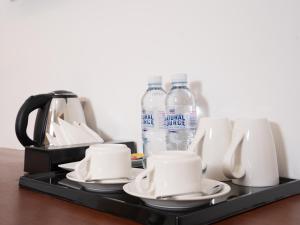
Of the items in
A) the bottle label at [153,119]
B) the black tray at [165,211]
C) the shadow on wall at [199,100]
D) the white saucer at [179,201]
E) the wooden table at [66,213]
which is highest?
the shadow on wall at [199,100]

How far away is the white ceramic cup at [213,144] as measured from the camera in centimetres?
78

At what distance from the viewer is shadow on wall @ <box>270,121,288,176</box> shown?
2.68 ft

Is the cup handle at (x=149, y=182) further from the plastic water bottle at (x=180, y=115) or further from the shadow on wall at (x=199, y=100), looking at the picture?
the shadow on wall at (x=199, y=100)

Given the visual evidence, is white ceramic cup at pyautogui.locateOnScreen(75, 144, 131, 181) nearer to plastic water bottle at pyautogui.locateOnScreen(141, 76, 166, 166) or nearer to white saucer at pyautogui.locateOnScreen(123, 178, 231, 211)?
white saucer at pyautogui.locateOnScreen(123, 178, 231, 211)

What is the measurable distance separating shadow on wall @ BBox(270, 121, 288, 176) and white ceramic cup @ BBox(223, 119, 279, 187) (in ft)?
0.27

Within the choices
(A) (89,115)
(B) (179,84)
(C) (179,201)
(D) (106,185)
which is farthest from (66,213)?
(A) (89,115)

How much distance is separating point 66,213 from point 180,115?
371 millimetres

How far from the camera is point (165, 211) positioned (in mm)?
565

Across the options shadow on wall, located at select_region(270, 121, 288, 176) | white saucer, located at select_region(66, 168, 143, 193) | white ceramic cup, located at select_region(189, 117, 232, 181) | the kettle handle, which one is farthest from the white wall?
white saucer, located at select_region(66, 168, 143, 193)

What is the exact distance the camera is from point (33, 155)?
39.4 inches

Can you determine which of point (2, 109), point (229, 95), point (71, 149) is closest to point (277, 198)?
point (229, 95)

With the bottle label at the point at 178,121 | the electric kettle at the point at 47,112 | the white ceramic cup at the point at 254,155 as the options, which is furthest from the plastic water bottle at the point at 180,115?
the electric kettle at the point at 47,112

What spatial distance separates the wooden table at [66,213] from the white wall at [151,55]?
20 centimetres

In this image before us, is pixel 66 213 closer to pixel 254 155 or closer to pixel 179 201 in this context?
pixel 179 201
